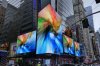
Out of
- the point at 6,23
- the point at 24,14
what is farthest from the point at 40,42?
the point at 6,23

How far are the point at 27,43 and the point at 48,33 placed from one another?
31.7ft

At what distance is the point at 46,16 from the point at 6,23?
82.2m

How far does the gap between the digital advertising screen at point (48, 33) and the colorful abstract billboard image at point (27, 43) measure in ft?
16.1

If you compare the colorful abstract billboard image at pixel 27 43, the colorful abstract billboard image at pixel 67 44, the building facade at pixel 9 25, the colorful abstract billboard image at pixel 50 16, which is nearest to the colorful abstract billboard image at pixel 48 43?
the colorful abstract billboard image at pixel 50 16

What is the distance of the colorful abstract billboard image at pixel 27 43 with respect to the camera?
130 feet

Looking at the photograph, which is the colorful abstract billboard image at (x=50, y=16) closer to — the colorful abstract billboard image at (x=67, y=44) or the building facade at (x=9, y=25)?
the colorful abstract billboard image at (x=67, y=44)

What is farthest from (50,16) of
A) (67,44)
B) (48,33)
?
(67,44)

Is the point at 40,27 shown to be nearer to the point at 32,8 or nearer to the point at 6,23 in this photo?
the point at 32,8

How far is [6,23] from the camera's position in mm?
111438

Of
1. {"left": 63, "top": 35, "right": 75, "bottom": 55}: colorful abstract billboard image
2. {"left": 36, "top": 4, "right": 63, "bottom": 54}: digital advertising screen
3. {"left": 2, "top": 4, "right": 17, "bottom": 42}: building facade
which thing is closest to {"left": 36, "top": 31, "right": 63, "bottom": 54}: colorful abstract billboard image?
{"left": 36, "top": 4, "right": 63, "bottom": 54}: digital advertising screen

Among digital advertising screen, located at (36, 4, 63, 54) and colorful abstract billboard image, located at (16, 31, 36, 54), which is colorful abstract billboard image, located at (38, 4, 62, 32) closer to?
digital advertising screen, located at (36, 4, 63, 54)

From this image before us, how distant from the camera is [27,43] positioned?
135ft

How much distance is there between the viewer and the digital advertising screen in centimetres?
3353

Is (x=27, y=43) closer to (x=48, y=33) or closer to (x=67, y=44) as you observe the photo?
(x=48, y=33)
